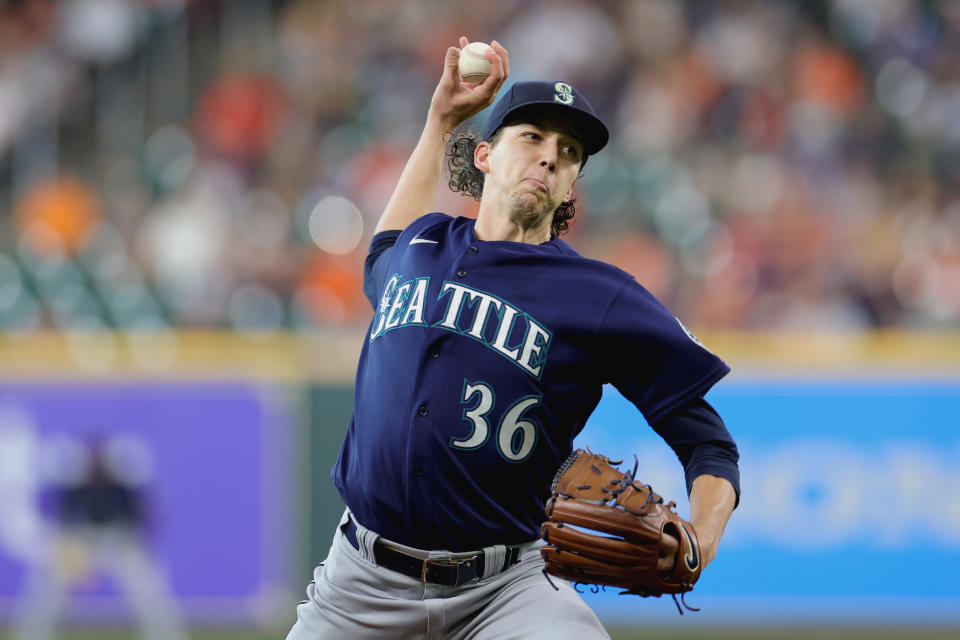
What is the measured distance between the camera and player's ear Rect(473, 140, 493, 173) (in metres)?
3.26

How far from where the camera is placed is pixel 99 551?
287 inches

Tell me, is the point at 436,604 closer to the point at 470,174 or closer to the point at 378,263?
the point at 378,263

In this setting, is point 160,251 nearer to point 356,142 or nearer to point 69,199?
point 69,199

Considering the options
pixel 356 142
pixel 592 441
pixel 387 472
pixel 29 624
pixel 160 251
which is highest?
pixel 356 142

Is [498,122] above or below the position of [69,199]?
below

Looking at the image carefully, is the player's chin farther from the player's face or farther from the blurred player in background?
the blurred player in background

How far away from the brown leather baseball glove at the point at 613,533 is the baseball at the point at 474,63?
4.19ft

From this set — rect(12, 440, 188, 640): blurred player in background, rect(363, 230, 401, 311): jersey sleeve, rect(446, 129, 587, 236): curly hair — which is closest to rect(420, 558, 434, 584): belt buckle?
rect(363, 230, 401, 311): jersey sleeve

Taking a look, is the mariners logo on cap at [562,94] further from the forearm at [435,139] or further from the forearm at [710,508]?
the forearm at [710,508]

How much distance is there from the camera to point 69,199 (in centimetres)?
909

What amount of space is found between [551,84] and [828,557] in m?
5.02

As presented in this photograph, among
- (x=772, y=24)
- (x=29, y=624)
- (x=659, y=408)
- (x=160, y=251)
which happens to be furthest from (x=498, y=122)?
(x=772, y=24)

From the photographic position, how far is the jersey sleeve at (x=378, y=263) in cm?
337

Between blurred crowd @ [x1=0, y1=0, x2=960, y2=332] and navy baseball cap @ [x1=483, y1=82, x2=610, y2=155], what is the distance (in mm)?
4902
